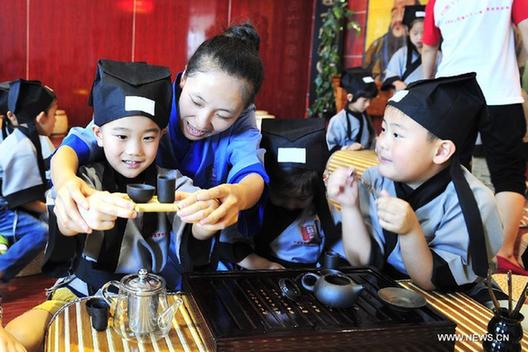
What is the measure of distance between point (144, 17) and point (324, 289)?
6.49 metres

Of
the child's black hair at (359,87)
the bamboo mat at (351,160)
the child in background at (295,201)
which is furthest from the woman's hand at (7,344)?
the child's black hair at (359,87)

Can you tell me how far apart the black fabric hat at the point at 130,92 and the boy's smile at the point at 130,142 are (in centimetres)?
2

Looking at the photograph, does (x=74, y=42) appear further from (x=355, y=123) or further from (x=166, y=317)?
(x=166, y=317)

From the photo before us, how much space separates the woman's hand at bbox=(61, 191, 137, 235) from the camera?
1.09 meters

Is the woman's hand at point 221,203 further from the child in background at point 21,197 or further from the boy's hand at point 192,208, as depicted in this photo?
the child in background at point 21,197

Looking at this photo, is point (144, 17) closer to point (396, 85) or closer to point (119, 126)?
point (396, 85)

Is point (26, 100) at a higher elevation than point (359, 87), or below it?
below

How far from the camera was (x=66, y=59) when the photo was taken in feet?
21.2

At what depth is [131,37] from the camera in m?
6.86

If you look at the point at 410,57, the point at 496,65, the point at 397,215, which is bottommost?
the point at 397,215

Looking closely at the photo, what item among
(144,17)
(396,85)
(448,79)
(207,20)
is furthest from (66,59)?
(448,79)

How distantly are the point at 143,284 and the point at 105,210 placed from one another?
18 centimetres

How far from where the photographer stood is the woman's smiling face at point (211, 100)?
1.52 m

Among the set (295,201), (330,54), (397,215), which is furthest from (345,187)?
(330,54)
